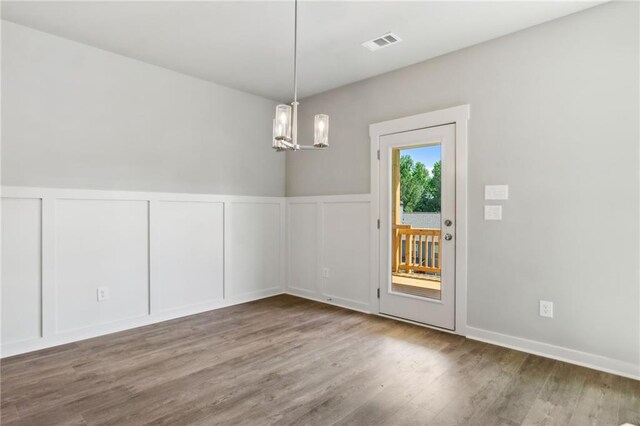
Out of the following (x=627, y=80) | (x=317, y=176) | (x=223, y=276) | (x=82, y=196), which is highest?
(x=627, y=80)

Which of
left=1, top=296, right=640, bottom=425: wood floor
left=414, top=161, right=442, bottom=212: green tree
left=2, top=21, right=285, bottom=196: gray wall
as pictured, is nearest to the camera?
left=1, top=296, right=640, bottom=425: wood floor

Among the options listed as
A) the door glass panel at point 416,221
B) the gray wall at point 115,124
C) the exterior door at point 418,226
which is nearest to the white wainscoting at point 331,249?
the exterior door at point 418,226

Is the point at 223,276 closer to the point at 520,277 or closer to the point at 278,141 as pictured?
the point at 278,141

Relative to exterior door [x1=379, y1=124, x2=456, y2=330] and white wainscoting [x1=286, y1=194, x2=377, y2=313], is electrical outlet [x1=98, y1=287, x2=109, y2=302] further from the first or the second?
exterior door [x1=379, y1=124, x2=456, y2=330]

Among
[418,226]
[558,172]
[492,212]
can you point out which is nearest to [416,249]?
[418,226]

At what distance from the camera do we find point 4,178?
9.53 ft

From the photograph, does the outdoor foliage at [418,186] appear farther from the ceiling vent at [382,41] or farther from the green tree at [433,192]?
the ceiling vent at [382,41]

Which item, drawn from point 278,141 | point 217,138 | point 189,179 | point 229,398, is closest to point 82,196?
point 189,179

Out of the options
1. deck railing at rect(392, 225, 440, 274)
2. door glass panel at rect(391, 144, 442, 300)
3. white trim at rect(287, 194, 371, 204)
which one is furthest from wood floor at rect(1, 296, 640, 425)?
white trim at rect(287, 194, 371, 204)

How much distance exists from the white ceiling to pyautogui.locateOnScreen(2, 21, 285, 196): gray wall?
21cm

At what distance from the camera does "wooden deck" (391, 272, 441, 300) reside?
11.7 ft

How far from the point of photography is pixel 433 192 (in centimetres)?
359

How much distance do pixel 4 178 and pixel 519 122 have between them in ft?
14.1

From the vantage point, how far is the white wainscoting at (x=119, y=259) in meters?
2.98
